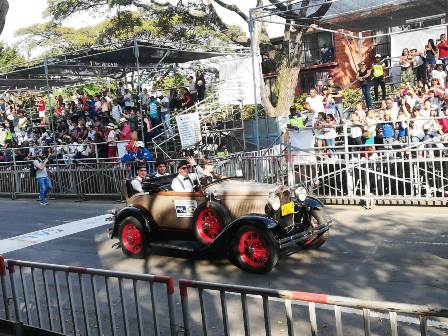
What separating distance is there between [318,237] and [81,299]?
446cm

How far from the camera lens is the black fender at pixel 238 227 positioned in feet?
24.4

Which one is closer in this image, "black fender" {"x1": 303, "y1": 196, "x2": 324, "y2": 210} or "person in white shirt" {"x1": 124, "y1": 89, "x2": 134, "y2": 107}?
"black fender" {"x1": 303, "y1": 196, "x2": 324, "y2": 210}

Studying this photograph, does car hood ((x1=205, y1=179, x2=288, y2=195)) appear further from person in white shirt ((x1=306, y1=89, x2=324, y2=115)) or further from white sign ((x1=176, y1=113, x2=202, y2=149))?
person in white shirt ((x1=306, y1=89, x2=324, y2=115))

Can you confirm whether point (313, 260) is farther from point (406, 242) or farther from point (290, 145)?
point (290, 145)

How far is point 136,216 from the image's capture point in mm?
9195

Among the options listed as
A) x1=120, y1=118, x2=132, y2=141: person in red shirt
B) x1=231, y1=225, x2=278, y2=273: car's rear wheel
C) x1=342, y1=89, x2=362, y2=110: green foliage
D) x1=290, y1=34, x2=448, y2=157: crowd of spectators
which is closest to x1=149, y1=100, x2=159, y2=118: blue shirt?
x1=120, y1=118, x2=132, y2=141: person in red shirt

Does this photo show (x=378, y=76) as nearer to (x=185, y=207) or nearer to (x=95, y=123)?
(x=95, y=123)

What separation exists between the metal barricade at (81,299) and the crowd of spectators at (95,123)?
10.1m

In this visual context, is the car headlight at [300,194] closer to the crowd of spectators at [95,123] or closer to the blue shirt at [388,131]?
the blue shirt at [388,131]

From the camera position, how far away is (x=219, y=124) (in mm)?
20781

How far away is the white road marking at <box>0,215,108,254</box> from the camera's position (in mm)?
11141

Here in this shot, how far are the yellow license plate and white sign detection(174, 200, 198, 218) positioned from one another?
1.46m

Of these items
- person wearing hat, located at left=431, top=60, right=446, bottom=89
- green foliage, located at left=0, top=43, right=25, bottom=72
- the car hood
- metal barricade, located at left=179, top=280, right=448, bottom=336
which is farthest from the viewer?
green foliage, located at left=0, top=43, right=25, bottom=72

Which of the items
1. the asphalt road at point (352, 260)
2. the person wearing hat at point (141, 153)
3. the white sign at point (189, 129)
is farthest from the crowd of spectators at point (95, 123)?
the asphalt road at point (352, 260)
